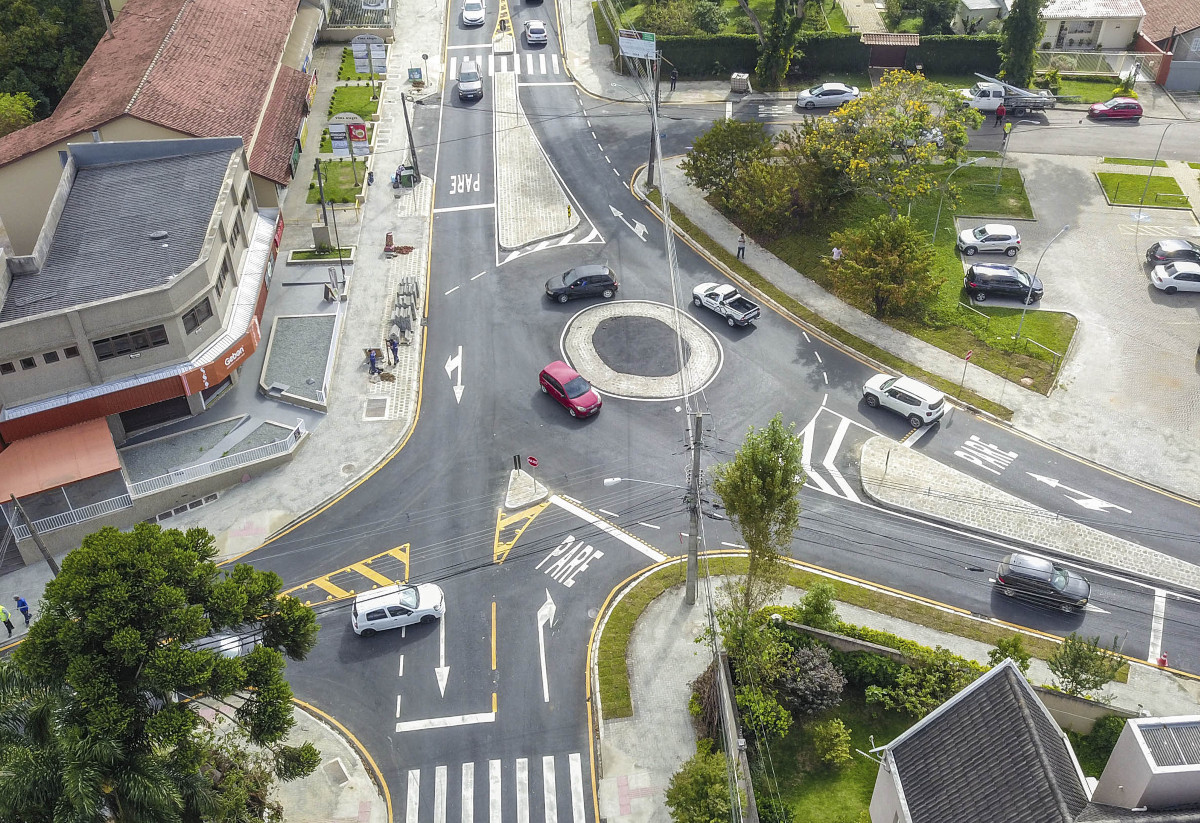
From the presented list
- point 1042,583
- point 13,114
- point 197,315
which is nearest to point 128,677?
point 197,315

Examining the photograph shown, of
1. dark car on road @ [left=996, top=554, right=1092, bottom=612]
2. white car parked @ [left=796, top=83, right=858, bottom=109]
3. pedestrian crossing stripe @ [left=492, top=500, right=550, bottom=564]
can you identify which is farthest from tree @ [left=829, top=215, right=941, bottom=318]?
white car parked @ [left=796, top=83, right=858, bottom=109]

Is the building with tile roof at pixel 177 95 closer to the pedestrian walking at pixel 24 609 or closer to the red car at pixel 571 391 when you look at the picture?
the red car at pixel 571 391

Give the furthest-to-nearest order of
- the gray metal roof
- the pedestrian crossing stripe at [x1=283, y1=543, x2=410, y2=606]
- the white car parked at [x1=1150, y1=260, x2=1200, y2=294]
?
the white car parked at [x1=1150, y1=260, x2=1200, y2=294], the gray metal roof, the pedestrian crossing stripe at [x1=283, y1=543, x2=410, y2=606]

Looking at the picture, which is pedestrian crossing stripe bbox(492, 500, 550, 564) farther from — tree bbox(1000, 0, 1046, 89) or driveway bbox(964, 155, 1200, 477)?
tree bbox(1000, 0, 1046, 89)

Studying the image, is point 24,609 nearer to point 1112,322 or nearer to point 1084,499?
point 1084,499

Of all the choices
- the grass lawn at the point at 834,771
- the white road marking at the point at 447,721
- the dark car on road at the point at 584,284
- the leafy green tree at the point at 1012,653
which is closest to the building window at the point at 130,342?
the dark car on road at the point at 584,284
